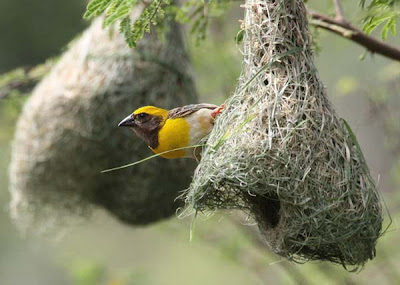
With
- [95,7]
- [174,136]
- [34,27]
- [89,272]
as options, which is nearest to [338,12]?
[174,136]

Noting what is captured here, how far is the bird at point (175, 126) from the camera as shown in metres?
3.15

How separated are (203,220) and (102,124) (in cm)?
134

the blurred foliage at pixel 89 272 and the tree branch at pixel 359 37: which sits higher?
the tree branch at pixel 359 37

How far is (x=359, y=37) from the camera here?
3.46 m

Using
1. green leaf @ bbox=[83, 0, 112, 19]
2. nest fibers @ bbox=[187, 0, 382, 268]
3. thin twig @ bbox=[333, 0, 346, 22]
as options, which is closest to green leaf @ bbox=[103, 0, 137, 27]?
green leaf @ bbox=[83, 0, 112, 19]

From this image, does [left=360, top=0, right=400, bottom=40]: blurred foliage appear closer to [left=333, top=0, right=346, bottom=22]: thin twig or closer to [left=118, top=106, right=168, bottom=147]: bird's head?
[left=333, top=0, right=346, bottom=22]: thin twig

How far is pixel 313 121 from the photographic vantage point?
266 centimetres

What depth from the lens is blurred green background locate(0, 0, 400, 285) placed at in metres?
5.23

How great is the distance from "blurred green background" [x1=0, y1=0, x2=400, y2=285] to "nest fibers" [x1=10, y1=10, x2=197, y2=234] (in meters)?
0.37

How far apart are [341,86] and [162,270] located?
669 centimetres

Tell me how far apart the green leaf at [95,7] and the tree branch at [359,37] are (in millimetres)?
1107

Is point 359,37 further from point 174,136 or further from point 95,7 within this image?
point 95,7

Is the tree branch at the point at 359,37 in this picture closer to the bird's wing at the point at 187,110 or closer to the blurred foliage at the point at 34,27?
the bird's wing at the point at 187,110

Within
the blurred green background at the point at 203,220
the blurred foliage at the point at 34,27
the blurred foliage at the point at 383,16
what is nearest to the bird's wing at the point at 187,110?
the blurred green background at the point at 203,220
